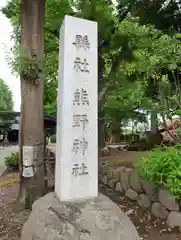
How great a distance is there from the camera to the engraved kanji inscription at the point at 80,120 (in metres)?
3.33

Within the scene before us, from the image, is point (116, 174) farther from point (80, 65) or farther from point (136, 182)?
point (80, 65)

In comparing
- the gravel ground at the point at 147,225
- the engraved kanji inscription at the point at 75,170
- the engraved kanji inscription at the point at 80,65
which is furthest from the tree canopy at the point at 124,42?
the engraved kanji inscription at the point at 75,170

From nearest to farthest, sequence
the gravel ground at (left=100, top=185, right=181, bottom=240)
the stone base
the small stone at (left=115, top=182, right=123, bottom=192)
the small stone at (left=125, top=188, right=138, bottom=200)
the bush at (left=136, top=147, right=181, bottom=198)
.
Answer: the stone base, the bush at (left=136, top=147, right=181, bottom=198), the gravel ground at (left=100, top=185, right=181, bottom=240), the small stone at (left=125, top=188, right=138, bottom=200), the small stone at (left=115, top=182, right=123, bottom=192)

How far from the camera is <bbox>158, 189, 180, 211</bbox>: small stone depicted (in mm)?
4141

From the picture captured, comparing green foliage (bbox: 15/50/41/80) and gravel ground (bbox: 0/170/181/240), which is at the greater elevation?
green foliage (bbox: 15/50/41/80)

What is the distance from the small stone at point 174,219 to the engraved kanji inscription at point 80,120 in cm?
214

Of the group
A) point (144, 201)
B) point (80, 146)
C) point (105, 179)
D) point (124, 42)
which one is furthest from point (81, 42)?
point (105, 179)

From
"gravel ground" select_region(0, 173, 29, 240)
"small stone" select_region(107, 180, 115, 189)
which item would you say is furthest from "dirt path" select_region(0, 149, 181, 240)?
"small stone" select_region(107, 180, 115, 189)

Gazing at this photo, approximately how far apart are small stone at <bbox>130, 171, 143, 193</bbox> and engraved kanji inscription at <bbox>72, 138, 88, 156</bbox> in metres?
2.42

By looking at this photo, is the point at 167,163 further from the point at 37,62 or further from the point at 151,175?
the point at 37,62

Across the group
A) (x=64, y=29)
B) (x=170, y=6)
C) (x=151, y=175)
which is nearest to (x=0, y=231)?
(x=151, y=175)

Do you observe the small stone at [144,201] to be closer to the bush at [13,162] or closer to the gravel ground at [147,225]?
the gravel ground at [147,225]

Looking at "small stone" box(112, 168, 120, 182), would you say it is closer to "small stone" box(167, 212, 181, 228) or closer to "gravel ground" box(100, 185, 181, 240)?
"gravel ground" box(100, 185, 181, 240)

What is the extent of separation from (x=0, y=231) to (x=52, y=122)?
463cm
